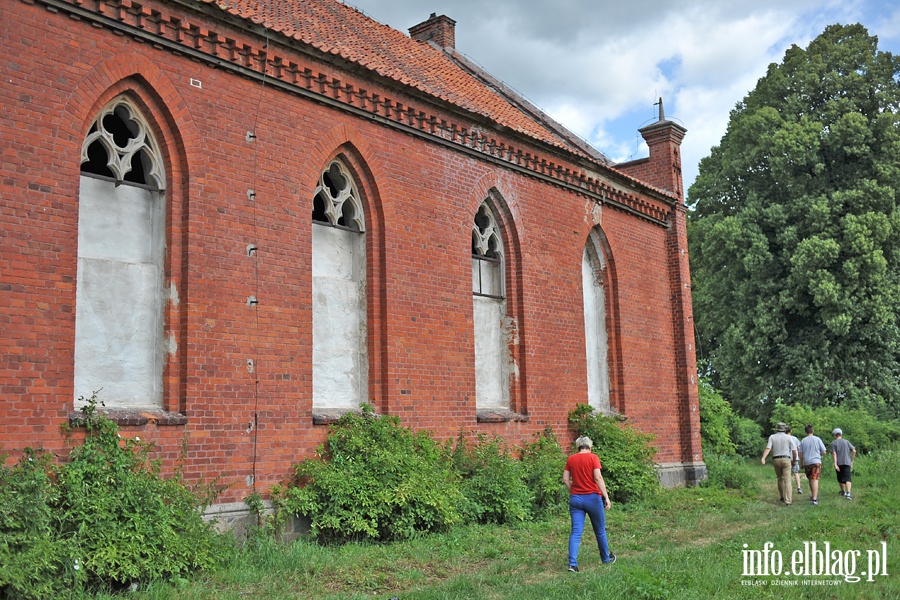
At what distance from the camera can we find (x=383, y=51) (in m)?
15.0

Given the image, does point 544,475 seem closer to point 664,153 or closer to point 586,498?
point 586,498

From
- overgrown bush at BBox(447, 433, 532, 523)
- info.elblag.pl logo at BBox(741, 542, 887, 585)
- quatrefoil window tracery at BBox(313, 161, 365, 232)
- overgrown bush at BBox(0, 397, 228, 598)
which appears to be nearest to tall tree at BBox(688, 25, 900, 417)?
overgrown bush at BBox(447, 433, 532, 523)

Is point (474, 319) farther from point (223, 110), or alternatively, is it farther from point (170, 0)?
point (170, 0)

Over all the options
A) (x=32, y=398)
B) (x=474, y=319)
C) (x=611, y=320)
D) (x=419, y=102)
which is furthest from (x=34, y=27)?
(x=611, y=320)

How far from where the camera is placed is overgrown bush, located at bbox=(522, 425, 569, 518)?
A: 13273mm

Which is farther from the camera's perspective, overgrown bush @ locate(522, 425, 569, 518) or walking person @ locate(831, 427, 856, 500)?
walking person @ locate(831, 427, 856, 500)

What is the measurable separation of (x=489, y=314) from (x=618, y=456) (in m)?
3.60

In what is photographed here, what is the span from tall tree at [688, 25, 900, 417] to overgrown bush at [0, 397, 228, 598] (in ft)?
74.3

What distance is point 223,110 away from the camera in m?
10.3

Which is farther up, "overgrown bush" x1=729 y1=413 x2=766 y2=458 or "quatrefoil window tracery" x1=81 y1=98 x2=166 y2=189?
"quatrefoil window tracery" x1=81 y1=98 x2=166 y2=189

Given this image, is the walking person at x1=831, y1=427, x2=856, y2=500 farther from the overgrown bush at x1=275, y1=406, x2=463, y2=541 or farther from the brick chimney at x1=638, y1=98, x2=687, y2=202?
the overgrown bush at x1=275, y1=406, x2=463, y2=541

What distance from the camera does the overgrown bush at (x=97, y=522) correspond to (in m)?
6.88

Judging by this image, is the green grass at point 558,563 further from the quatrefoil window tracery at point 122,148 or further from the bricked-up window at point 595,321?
the quatrefoil window tracery at point 122,148

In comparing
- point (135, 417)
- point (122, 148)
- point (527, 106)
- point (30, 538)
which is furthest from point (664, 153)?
point (30, 538)
